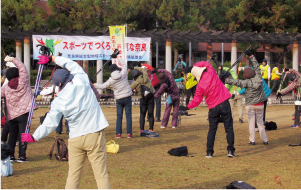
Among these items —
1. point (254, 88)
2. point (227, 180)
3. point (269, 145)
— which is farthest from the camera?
point (269, 145)

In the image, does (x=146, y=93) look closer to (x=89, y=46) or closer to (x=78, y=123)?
(x=78, y=123)

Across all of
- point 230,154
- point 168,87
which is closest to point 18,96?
point 230,154

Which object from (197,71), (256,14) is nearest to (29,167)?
(197,71)

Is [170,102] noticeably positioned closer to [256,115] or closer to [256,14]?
[256,115]

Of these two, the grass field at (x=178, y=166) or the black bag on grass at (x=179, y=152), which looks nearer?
the grass field at (x=178, y=166)

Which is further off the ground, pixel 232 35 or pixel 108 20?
pixel 108 20

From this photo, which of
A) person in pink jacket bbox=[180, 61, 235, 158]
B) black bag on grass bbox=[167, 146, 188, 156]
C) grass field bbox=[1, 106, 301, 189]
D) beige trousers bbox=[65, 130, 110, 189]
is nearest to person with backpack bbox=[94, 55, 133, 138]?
grass field bbox=[1, 106, 301, 189]

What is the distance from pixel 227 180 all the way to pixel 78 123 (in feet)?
8.87

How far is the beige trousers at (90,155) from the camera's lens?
4297mm

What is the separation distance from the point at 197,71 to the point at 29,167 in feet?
11.9

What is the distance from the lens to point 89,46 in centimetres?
1753

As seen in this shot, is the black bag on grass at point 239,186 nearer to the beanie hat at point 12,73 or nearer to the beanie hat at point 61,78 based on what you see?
the beanie hat at point 61,78

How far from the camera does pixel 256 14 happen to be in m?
26.9

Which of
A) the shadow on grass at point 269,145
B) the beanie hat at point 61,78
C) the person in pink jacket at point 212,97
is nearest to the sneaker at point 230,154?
the person in pink jacket at point 212,97
